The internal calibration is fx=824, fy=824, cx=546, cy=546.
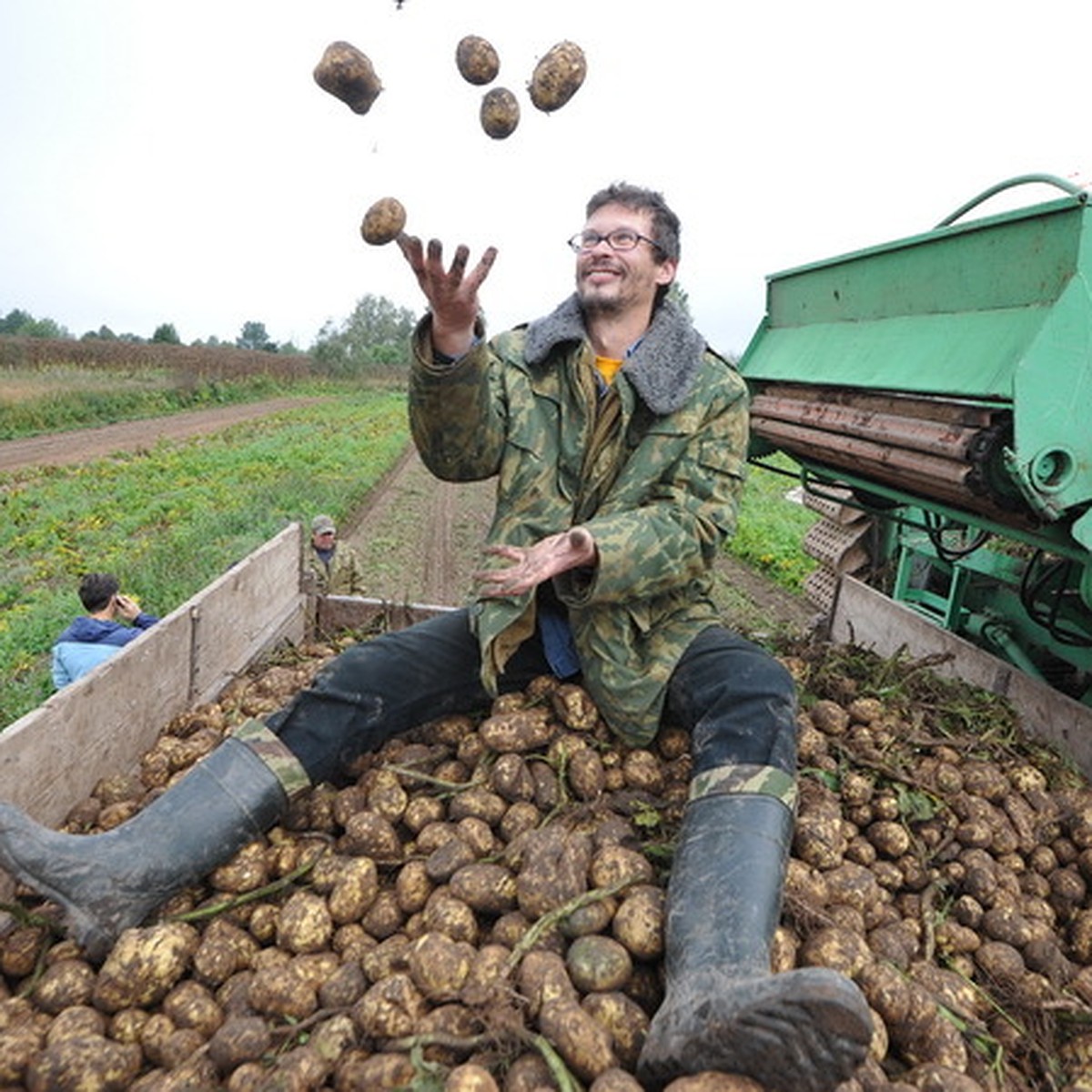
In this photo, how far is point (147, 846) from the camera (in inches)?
85.2

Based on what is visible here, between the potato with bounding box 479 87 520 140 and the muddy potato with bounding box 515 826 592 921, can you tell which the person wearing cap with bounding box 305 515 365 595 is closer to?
the potato with bounding box 479 87 520 140

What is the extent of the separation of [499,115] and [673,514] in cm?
231

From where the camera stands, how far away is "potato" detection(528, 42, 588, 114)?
12.2 ft

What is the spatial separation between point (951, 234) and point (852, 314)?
0.74 meters

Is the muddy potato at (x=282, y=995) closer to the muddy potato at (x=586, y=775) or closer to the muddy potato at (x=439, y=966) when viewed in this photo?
the muddy potato at (x=439, y=966)

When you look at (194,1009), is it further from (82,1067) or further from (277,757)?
(277,757)

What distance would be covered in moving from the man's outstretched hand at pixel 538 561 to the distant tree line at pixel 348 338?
148 feet

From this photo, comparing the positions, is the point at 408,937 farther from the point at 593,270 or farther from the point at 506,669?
the point at 593,270

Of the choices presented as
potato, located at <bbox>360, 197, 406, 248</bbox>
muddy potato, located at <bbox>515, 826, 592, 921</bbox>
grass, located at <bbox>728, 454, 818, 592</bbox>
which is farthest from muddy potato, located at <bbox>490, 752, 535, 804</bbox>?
grass, located at <bbox>728, 454, 818, 592</bbox>

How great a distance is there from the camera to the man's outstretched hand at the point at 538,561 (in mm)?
2257

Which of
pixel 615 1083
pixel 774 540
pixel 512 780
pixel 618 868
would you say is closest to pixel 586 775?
pixel 512 780

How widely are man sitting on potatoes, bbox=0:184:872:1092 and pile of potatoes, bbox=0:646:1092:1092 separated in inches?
5.4

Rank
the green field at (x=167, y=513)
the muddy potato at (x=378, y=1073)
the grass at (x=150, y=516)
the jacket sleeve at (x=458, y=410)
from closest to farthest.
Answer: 1. the muddy potato at (x=378, y=1073)
2. the jacket sleeve at (x=458, y=410)
3. the grass at (x=150, y=516)
4. the green field at (x=167, y=513)

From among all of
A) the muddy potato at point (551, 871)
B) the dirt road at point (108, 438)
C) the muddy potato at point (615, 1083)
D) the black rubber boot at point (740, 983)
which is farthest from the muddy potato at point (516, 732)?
the dirt road at point (108, 438)
